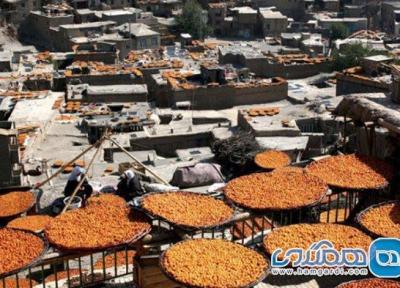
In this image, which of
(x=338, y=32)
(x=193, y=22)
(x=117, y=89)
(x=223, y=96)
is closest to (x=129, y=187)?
Answer: (x=117, y=89)

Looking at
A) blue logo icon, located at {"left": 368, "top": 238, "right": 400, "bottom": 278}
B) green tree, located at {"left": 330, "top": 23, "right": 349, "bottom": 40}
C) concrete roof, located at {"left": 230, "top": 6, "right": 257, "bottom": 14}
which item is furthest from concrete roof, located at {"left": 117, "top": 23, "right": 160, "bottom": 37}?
blue logo icon, located at {"left": 368, "top": 238, "right": 400, "bottom": 278}

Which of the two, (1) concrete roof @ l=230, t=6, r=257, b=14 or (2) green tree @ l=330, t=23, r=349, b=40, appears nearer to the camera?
(2) green tree @ l=330, t=23, r=349, b=40

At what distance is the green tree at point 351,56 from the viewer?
1379 inches

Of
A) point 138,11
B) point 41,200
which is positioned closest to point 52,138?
point 41,200

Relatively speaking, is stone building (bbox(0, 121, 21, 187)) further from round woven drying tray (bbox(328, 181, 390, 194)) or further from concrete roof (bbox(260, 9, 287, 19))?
concrete roof (bbox(260, 9, 287, 19))

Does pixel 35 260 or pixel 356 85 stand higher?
pixel 35 260

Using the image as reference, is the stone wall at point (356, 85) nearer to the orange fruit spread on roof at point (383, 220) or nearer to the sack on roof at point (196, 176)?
the sack on roof at point (196, 176)

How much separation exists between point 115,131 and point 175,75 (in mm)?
9274

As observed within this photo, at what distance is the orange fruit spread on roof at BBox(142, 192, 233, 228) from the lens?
751 cm

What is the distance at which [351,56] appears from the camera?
35.4m

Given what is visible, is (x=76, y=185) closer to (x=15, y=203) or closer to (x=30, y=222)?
(x=30, y=222)

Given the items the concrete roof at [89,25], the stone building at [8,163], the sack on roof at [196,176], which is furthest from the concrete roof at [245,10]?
the sack on roof at [196,176]

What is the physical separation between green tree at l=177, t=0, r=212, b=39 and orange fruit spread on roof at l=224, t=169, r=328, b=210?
4135 cm

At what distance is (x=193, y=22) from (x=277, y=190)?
4213 centimetres
